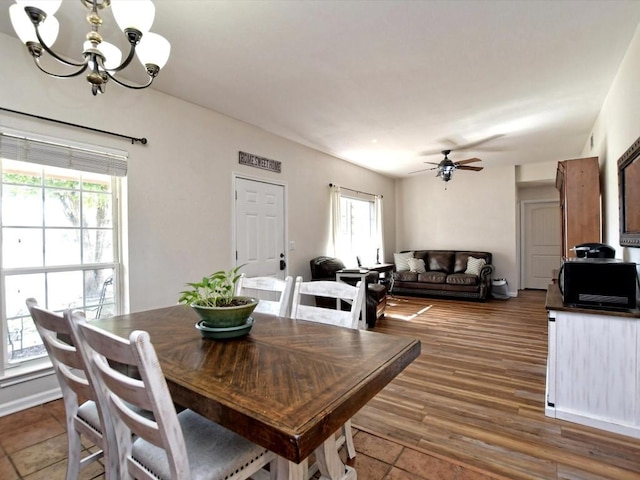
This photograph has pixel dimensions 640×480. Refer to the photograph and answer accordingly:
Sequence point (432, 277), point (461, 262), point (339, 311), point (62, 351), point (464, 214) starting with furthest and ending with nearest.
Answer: point (464, 214) → point (461, 262) → point (432, 277) → point (339, 311) → point (62, 351)

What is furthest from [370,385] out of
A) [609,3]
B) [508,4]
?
[609,3]

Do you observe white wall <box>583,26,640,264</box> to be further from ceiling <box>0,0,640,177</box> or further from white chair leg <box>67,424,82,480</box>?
white chair leg <box>67,424,82,480</box>

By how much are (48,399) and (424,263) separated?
631cm

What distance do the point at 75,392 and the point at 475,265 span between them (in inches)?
251

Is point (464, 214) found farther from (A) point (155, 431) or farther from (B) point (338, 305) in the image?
(A) point (155, 431)

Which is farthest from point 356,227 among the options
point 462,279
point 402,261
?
point 462,279

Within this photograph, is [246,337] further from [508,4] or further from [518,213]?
[518,213]

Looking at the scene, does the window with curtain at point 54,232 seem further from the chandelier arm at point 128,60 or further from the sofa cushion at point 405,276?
the sofa cushion at point 405,276

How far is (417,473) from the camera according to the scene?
1743 mm

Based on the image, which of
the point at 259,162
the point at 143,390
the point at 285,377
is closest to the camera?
the point at 143,390

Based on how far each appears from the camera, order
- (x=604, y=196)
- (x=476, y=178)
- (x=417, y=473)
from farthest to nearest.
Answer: (x=476, y=178)
(x=604, y=196)
(x=417, y=473)

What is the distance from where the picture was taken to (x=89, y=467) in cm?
184

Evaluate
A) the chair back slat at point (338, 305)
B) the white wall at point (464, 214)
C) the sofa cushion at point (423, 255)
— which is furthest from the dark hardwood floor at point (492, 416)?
the sofa cushion at point (423, 255)

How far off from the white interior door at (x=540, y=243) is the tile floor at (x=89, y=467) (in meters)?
6.86
